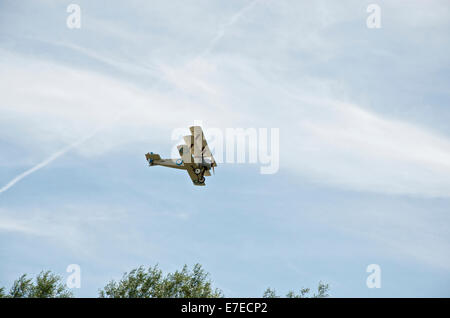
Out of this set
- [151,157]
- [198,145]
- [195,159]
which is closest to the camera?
[198,145]

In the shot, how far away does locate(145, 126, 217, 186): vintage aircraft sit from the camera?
168ft

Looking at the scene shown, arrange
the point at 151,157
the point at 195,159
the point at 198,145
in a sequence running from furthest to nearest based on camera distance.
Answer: the point at 151,157
the point at 195,159
the point at 198,145

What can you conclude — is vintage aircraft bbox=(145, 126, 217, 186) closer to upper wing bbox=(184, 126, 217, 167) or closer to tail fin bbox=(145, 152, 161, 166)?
upper wing bbox=(184, 126, 217, 167)

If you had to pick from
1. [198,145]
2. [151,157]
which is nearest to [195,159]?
[198,145]

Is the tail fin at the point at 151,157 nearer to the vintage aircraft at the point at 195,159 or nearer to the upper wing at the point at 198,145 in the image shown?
the vintage aircraft at the point at 195,159

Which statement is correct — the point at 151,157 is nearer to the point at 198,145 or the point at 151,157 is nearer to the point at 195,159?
the point at 195,159

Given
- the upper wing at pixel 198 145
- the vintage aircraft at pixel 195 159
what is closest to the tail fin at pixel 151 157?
the vintage aircraft at pixel 195 159

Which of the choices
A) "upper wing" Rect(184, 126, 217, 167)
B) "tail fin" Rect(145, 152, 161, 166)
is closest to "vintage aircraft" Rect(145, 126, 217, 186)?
"upper wing" Rect(184, 126, 217, 167)

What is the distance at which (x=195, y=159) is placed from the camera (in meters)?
53.1

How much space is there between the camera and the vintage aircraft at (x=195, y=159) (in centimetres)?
5116

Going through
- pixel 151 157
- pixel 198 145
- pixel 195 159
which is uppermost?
pixel 198 145

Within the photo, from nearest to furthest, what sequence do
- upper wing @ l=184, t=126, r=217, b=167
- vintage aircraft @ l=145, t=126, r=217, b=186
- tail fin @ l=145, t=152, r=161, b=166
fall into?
upper wing @ l=184, t=126, r=217, b=167 < vintage aircraft @ l=145, t=126, r=217, b=186 < tail fin @ l=145, t=152, r=161, b=166
